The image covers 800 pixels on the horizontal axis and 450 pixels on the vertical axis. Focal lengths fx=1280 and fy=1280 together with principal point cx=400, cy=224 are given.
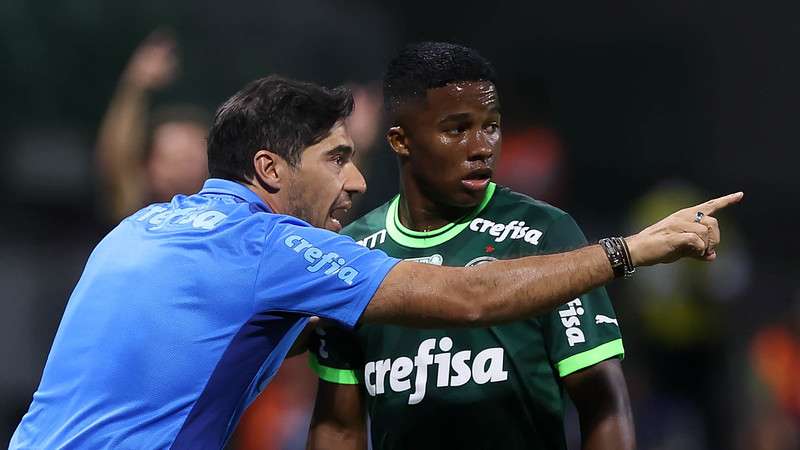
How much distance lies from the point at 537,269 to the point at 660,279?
544 centimetres

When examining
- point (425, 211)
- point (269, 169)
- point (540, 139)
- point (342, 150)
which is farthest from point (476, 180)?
point (540, 139)

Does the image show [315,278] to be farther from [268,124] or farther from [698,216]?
[698,216]

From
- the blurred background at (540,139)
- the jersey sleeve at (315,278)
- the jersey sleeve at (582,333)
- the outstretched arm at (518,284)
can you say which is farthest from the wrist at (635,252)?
the blurred background at (540,139)

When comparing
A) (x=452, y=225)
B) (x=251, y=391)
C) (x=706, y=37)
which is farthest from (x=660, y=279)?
(x=251, y=391)

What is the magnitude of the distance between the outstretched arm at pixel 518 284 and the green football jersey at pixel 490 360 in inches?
14.1

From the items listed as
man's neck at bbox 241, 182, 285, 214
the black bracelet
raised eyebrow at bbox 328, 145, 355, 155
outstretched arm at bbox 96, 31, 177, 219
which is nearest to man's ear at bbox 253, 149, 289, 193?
man's neck at bbox 241, 182, 285, 214

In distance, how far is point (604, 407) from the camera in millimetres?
3656

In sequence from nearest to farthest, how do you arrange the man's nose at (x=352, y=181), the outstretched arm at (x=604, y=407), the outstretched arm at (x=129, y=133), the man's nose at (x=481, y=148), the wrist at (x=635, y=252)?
the wrist at (x=635, y=252), the outstretched arm at (x=604, y=407), the man's nose at (x=352, y=181), the man's nose at (x=481, y=148), the outstretched arm at (x=129, y=133)

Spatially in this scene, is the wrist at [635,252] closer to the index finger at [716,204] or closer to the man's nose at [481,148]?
the index finger at [716,204]

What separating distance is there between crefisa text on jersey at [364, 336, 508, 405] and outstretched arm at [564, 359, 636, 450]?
0.24m

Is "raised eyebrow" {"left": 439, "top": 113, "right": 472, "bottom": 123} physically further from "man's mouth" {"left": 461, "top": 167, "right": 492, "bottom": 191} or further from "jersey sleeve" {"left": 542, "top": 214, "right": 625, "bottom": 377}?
"jersey sleeve" {"left": 542, "top": 214, "right": 625, "bottom": 377}

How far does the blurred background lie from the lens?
778 centimetres

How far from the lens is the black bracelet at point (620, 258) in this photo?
3.32 m

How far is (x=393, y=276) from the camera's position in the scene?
3363 mm
